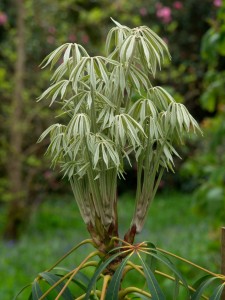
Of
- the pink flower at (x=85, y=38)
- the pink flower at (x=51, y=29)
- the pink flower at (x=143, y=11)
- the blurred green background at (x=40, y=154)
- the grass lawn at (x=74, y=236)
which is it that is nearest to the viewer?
the grass lawn at (x=74, y=236)

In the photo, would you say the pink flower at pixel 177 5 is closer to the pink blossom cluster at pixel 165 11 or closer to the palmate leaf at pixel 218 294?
the pink blossom cluster at pixel 165 11

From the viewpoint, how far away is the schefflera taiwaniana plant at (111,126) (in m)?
1.29

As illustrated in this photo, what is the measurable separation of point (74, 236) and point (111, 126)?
5.82m

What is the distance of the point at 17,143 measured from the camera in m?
7.17

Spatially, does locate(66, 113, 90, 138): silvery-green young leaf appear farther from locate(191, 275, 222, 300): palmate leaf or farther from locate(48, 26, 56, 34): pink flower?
locate(48, 26, 56, 34): pink flower

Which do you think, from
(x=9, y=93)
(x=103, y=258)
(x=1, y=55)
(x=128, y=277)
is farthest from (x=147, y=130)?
(x=1, y=55)

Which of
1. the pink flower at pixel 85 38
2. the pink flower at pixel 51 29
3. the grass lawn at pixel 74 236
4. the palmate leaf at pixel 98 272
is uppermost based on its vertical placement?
the pink flower at pixel 51 29

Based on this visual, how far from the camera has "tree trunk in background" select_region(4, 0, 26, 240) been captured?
7051 mm

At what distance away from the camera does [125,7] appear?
791 cm

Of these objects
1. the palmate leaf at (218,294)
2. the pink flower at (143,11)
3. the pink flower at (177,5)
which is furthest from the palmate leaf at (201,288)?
the pink flower at (177,5)

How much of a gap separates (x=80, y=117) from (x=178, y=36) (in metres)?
10.3

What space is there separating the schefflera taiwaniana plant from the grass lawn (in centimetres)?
298

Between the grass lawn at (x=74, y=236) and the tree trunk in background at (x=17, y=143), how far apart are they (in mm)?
191

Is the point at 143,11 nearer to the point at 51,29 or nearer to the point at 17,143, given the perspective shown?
the point at 51,29
